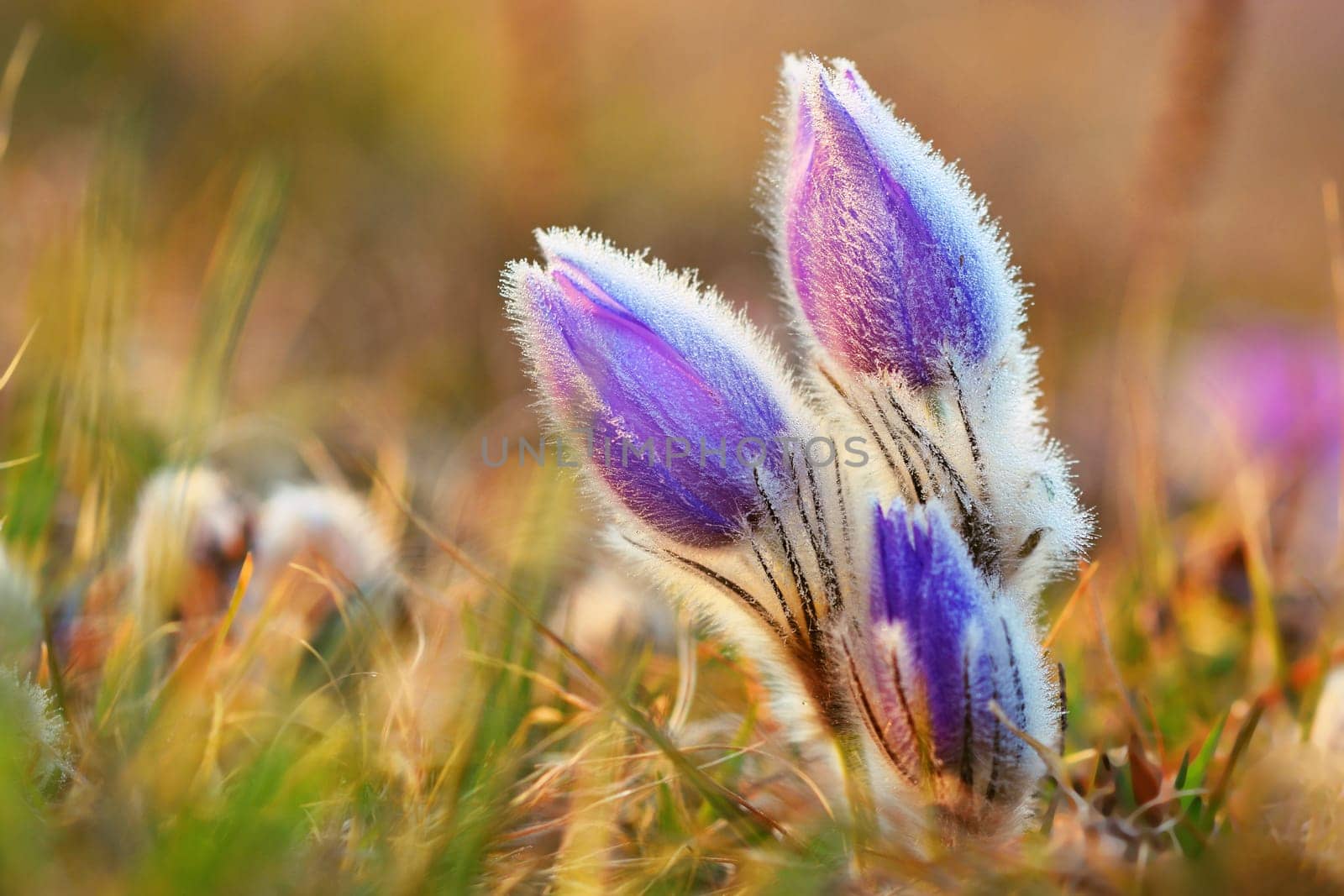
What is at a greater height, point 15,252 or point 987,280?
point 15,252

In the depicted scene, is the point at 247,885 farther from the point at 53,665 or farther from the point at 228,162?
the point at 228,162

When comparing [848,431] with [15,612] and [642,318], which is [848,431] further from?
[15,612]

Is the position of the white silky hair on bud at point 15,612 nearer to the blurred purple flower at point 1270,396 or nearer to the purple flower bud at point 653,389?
the purple flower bud at point 653,389

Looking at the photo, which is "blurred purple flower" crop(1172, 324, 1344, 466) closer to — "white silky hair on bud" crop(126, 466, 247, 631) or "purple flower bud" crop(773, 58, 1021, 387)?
"purple flower bud" crop(773, 58, 1021, 387)

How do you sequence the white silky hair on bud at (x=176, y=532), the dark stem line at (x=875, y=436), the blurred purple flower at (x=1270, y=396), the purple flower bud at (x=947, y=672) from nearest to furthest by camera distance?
1. the purple flower bud at (x=947, y=672)
2. the dark stem line at (x=875, y=436)
3. the white silky hair on bud at (x=176, y=532)
4. the blurred purple flower at (x=1270, y=396)

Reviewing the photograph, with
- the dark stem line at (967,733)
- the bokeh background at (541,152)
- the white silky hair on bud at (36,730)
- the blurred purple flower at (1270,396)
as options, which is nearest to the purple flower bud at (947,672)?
the dark stem line at (967,733)

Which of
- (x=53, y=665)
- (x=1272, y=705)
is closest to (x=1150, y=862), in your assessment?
(x=1272, y=705)
